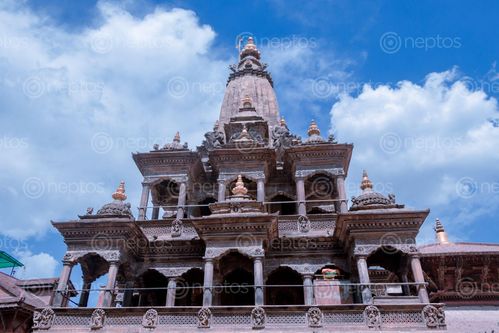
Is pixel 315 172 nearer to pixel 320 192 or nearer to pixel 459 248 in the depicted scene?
pixel 320 192

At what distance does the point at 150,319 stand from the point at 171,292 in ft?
8.27

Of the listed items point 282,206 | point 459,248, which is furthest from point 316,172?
point 459,248

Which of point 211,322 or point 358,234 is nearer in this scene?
point 211,322

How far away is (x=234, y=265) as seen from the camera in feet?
68.1

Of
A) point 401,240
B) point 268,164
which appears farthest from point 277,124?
point 401,240

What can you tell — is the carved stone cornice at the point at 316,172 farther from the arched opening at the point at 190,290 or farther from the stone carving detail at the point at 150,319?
the stone carving detail at the point at 150,319

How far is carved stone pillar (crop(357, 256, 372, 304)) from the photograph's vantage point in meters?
17.7

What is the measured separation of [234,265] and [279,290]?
2624 mm

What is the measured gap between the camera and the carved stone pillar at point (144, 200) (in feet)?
→ 77.4

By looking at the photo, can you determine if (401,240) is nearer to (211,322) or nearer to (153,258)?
(211,322)

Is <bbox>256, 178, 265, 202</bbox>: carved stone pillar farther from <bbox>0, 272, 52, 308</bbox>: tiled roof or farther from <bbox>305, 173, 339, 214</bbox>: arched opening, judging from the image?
<bbox>0, 272, 52, 308</bbox>: tiled roof

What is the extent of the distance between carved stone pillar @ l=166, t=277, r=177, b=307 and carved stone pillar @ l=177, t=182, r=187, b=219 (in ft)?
11.3

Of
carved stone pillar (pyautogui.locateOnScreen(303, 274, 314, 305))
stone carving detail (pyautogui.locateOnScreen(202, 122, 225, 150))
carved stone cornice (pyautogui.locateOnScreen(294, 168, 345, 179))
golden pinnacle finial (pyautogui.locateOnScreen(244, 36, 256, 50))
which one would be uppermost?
golden pinnacle finial (pyautogui.locateOnScreen(244, 36, 256, 50))

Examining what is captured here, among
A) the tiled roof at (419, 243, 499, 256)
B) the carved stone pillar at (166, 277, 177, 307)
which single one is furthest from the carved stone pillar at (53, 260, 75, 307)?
the tiled roof at (419, 243, 499, 256)
